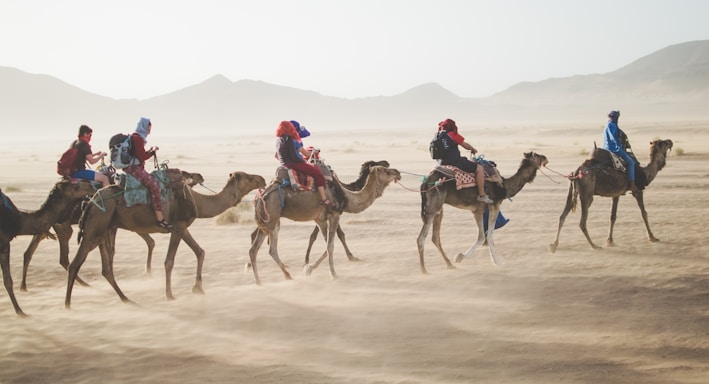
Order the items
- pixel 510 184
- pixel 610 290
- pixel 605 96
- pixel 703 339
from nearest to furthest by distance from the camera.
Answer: pixel 703 339
pixel 610 290
pixel 510 184
pixel 605 96

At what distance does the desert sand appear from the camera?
771 cm

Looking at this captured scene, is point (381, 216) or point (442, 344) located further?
point (381, 216)

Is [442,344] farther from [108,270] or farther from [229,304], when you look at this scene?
[108,270]

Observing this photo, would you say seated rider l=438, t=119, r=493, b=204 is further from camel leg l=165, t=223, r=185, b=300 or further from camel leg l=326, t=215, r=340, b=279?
camel leg l=165, t=223, r=185, b=300

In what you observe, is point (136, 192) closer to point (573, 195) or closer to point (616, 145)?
point (573, 195)

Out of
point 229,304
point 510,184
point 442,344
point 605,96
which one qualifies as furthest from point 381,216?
point 605,96

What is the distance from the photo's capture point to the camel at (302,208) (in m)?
11.7

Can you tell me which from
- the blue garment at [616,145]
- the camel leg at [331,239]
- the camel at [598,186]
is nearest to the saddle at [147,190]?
the camel leg at [331,239]

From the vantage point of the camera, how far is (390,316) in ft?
31.4

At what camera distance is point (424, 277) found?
11.9 meters

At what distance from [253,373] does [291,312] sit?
2.32 metres

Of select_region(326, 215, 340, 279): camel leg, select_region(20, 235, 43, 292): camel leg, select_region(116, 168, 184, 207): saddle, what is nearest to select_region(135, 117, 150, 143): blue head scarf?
select_region(116, 168, 184, 207): saddle

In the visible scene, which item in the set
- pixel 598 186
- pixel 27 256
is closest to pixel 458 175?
pixel 598 186

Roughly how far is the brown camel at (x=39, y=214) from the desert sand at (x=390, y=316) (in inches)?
45.8
